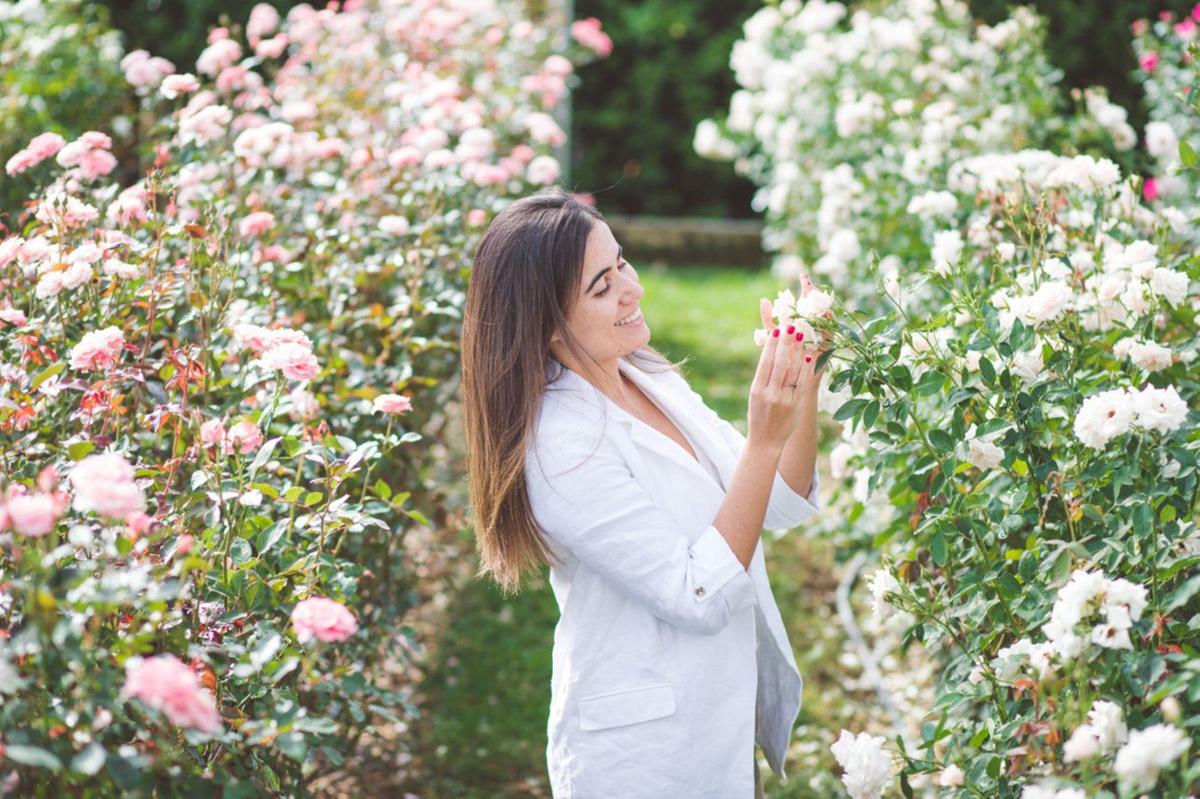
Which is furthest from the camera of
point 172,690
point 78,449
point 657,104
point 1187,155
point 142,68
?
point 657,104

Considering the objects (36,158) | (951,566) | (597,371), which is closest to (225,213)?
(36,158)

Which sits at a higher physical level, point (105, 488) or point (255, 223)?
point (105, 488)

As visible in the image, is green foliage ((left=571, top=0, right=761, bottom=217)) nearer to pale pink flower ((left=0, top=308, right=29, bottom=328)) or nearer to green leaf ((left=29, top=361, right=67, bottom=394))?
pale pink flower ((left=0, top=308, right=29, bottom=328))

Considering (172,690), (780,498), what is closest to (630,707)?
(780,498)

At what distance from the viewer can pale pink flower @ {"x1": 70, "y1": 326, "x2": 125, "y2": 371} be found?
1.91 m

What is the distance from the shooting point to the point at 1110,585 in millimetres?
1558

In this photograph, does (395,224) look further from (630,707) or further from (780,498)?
(630,707)

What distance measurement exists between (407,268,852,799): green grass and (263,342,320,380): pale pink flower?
1622 millimetres

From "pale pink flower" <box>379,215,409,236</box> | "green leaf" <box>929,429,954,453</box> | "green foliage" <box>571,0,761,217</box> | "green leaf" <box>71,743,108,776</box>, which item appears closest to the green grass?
"pale pink flower" <box>379,215,409,236</box>

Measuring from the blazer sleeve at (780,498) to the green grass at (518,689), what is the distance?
1.26 metres

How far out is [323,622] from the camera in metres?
1.48

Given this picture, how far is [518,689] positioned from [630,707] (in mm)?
1908

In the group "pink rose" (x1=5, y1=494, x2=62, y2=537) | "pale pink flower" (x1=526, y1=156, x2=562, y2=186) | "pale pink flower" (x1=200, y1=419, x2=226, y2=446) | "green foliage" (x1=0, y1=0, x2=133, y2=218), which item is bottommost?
"green foliage" (x1=0, y1=0, x2=133, y2=218)

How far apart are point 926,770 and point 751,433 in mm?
579
